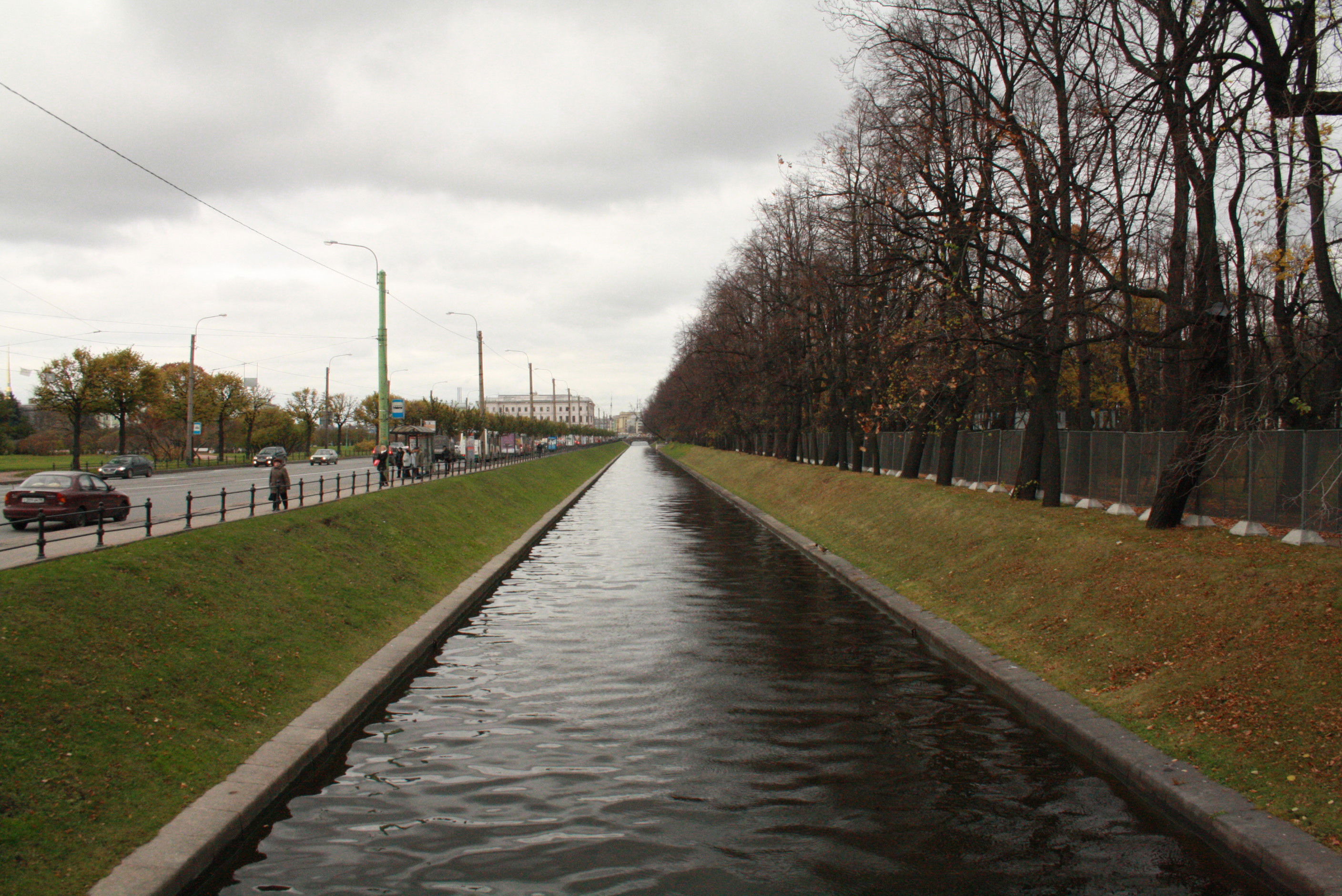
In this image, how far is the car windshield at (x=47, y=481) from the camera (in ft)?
76.4

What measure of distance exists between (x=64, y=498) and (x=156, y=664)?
686 inches

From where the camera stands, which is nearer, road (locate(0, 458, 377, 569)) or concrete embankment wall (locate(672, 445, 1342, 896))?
concrete embankment wall (locate(672, 445, 1342, 896))

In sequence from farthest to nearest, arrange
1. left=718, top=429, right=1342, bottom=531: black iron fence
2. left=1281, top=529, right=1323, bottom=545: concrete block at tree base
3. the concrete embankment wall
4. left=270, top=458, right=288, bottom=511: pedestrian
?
left=270, top=458, right=288, bottom=511: pedestrian → left=718, top=429, right=1342, bottom=531: black iron fence → left=1281, top=529, right=1323, bottom=545: concrete block at tree base → the concrete embankment wall

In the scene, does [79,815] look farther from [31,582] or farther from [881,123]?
[881,123]

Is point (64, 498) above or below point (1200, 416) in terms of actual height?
below

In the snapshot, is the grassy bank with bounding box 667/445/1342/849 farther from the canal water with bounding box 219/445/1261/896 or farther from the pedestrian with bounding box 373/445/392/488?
the pedestrian with bounding box 373/445/392/488

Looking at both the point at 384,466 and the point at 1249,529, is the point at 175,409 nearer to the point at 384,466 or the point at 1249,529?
the point at 384,466

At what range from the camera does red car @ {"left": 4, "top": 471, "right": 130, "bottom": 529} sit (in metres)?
22.4

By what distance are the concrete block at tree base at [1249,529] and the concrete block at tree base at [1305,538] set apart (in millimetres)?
1034

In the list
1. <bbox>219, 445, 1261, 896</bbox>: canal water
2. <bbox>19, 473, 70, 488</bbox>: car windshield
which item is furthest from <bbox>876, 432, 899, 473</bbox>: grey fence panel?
<bbox>219, 445, 1261, 896</bbox>: canal water

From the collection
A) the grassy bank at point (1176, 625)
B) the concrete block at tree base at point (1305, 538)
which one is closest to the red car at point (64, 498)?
the grassy bank at point (1176, 625)

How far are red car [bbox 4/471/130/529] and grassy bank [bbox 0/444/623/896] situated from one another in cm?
904

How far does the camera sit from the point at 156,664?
8.63 m

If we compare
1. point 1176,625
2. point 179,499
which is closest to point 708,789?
point 1176,625
